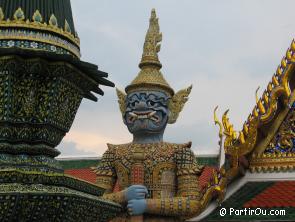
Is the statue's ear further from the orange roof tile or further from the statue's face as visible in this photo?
the orange roof tile

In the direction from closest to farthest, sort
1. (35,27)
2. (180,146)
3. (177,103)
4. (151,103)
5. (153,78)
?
(35,27)
(180,146)
(151,103)
(153,78)
(177,103)

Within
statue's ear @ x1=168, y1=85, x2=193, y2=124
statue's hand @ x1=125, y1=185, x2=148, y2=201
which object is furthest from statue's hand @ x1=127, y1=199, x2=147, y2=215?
statue's ear @ x1=168, y1=85, x2=193, y2=124

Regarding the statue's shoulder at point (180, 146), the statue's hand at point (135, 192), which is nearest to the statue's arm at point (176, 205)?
the statue's hand at point (135, 192)

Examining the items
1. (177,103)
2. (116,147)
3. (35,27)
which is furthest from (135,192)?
(35,27)

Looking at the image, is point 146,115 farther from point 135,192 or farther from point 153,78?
point 135,192

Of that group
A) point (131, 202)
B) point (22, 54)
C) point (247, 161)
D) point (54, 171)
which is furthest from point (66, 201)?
point (247, 161)

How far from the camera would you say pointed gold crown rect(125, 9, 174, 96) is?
26.5 ft

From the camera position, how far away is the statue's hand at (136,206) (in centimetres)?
731

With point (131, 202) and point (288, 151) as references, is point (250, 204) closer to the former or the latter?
point (288, 151)

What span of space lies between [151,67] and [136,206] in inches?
84.5

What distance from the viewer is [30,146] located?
3.43m

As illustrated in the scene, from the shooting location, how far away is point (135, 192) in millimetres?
7359

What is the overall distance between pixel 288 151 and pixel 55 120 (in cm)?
503

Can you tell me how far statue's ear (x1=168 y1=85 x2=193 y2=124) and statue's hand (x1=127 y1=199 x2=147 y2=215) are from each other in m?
1.41
